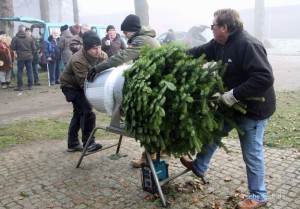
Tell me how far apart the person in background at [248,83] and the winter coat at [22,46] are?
26.8 ft

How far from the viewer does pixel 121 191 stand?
400cm

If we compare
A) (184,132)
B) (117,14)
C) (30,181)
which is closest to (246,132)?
(184,132)

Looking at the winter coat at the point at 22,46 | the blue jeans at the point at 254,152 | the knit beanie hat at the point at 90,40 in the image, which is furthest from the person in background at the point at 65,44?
the blue jeans at the point at 254,152

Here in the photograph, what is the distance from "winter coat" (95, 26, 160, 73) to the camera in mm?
3896

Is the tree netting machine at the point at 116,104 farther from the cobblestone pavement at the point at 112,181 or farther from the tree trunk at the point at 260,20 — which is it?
the tree trunk at the point at 260,20

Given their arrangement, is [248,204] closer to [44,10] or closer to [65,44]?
[65,44]

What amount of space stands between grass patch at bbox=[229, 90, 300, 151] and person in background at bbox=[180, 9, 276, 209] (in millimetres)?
2077

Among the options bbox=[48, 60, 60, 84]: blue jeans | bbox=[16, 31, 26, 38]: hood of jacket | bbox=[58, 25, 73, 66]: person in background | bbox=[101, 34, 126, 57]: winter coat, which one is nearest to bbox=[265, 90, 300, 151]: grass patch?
bbox=[101, 34, 126, 57]: winter coat

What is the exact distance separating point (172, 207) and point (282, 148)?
2.35 metres

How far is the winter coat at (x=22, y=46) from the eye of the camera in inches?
413

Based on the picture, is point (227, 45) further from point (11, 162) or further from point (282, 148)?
point (11, 162)

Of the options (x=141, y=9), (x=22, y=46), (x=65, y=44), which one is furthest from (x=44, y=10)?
(x=22, y=46)

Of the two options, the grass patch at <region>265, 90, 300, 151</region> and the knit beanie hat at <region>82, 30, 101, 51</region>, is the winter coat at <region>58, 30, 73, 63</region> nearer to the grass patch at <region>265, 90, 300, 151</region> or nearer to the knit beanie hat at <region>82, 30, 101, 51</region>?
the grass patch at <region>265, 90, 300, 151</region>

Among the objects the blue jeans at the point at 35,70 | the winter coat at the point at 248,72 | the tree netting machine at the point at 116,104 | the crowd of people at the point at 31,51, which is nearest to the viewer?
the winter coat at the point at 248,72
